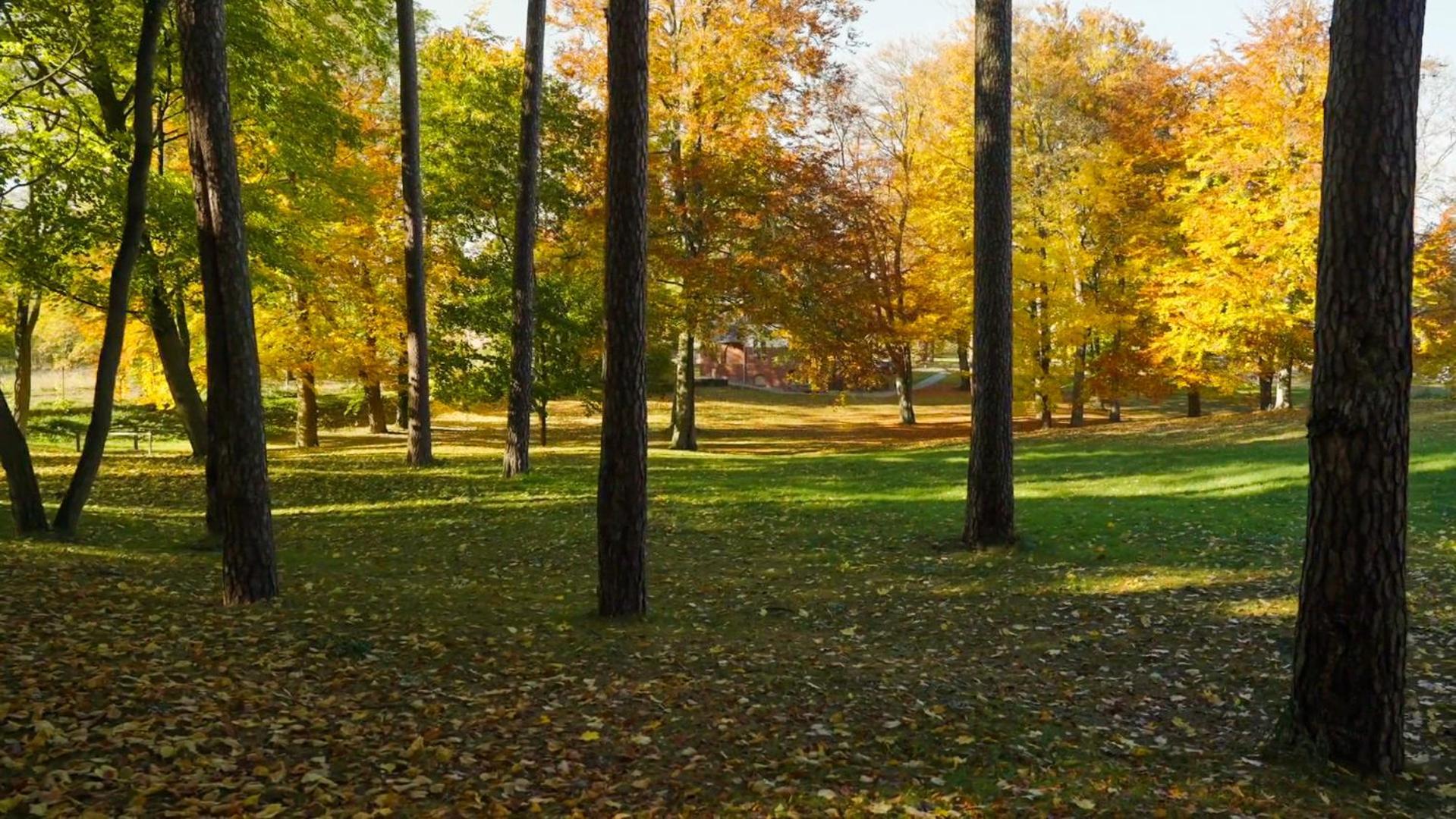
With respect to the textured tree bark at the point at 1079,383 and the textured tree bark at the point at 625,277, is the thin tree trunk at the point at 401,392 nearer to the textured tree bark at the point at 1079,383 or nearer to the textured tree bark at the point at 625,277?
the textured tree bark at the point at 625,277

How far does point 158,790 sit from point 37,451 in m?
24.4

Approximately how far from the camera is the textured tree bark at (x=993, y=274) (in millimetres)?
9734

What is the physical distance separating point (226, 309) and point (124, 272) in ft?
12.9

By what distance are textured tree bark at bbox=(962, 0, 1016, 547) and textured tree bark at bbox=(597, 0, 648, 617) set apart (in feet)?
13.9

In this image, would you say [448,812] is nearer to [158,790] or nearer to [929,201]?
[158,790]

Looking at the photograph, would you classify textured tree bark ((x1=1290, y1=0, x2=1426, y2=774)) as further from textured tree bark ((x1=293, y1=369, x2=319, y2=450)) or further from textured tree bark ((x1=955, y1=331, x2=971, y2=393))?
textured tree bark ((x1=955, y1=331, x2=971, y2=393))

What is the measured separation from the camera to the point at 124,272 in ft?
33.4

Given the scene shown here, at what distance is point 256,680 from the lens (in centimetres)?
561

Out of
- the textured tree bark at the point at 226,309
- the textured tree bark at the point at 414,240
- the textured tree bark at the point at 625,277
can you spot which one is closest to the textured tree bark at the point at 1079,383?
the textured tree bark at the point at 414,240

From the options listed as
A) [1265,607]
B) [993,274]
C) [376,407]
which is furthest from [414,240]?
[1265,607]

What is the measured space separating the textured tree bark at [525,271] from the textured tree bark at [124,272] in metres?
6.80

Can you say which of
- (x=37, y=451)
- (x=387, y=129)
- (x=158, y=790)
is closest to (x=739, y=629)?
(x=158, y=790)

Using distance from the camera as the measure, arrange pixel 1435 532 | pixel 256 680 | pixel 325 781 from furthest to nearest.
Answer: pixel 1435 532 → pixel 256 680 → pixel 325 781

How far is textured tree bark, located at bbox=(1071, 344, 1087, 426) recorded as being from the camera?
91.5ft
